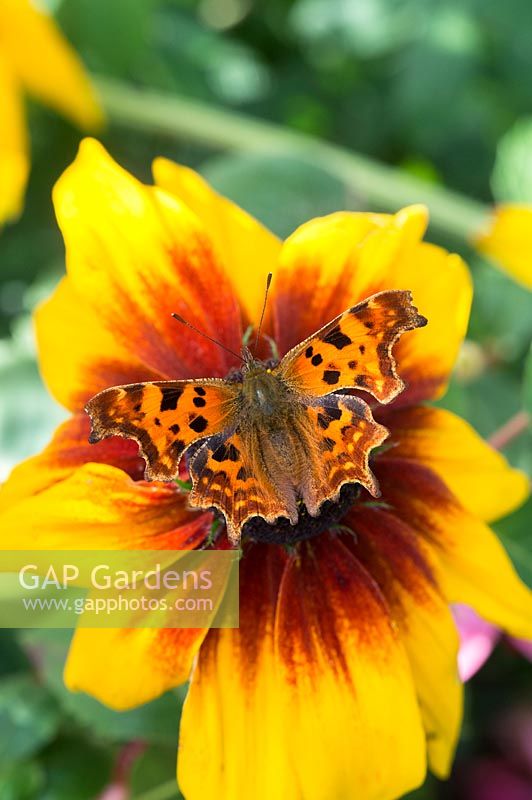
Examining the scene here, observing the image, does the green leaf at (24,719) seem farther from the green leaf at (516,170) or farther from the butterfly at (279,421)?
the green leaf at (516,170)

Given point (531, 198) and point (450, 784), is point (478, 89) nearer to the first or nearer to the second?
point (531, 198)

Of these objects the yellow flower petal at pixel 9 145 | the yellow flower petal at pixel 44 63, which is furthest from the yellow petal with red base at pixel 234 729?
the yellow flower petal at pixel 44 63

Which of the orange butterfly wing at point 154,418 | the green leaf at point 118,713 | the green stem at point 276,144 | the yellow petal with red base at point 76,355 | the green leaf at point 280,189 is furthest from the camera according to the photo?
the green stem at point 276,144

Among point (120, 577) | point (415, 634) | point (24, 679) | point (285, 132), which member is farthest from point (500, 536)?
point (285, 132)

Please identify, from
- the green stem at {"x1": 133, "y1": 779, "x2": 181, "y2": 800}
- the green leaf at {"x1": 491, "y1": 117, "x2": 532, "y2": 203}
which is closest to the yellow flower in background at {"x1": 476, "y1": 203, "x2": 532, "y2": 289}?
the green leaf at {"x1": 491, "y1": 117, "x2": 532, "y2": 203}

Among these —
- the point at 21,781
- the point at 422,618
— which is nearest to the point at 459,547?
the point at 422,618
